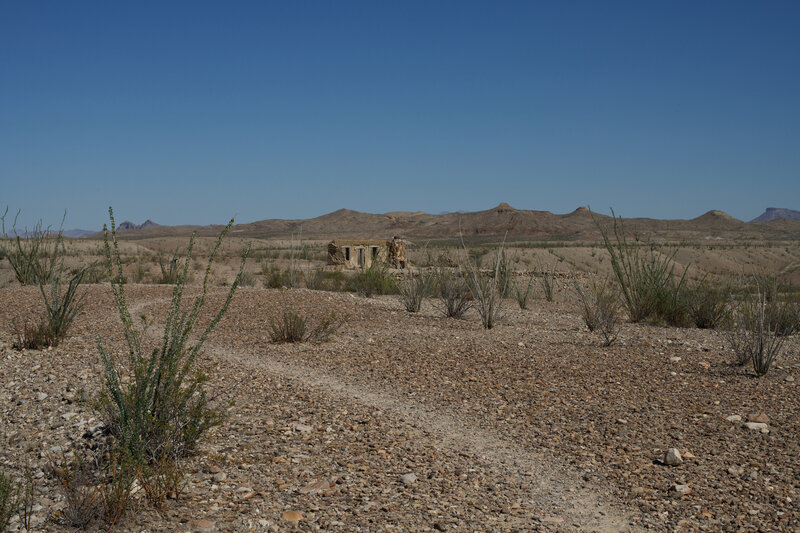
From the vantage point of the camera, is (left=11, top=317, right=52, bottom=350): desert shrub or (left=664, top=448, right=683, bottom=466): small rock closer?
(left=664, top=448, right=683, bottom=466): small rock

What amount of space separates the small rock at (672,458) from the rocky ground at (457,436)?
0.08 meters

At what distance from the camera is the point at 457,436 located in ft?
19.2

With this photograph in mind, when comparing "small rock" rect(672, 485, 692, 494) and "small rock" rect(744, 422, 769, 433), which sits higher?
"small rock" rect(744, 422, 769, 433)

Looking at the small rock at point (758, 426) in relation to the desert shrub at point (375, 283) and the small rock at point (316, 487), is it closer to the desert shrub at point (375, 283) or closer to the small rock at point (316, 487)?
the small rock at point (316, 487)

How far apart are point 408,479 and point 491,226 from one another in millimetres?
109358

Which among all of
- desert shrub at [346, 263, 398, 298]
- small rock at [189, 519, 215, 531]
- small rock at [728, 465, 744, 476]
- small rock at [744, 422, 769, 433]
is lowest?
small rock at [728, 465, 744, 476]

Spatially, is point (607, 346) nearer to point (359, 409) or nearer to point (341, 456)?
point (359, 409)

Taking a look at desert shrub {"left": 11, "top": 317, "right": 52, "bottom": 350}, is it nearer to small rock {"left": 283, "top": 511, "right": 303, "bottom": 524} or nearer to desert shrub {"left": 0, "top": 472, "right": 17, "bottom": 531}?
desert shrub {"left": 0, "top": 472, "right": 17, "bottom": 531}

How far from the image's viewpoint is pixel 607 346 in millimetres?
9703

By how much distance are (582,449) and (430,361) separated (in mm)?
3268

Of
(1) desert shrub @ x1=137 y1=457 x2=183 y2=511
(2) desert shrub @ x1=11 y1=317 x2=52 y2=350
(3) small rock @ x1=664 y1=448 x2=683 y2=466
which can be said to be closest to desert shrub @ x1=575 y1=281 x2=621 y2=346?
(3) small rock @ x1=664 y1=448 x2=683 y2=466

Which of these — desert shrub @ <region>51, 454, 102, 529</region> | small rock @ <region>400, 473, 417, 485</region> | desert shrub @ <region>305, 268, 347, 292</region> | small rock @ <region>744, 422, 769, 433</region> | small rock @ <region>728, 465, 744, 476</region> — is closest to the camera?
desert shrub @ <region>51, 454, 102, 529</region>

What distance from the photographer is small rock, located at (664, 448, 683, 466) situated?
5.12 m

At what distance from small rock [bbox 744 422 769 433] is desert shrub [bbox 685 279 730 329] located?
6.35 m
